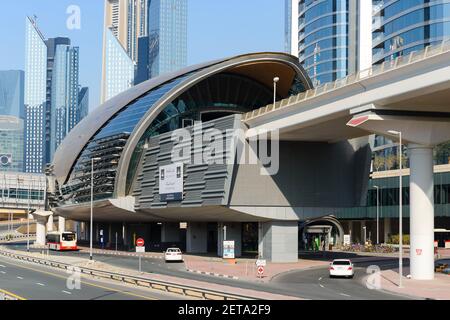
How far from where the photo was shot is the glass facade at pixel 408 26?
350ft

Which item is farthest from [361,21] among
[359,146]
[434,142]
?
[434,142]

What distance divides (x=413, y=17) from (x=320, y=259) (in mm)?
52688

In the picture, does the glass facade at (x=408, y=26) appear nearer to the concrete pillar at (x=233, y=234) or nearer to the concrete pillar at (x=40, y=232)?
the concrete pillar at (x=233, y=234)

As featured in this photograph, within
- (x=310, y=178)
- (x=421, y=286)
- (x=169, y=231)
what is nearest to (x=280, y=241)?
(x=310, y=178)

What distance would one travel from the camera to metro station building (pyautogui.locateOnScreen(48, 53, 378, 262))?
6750 centimetres

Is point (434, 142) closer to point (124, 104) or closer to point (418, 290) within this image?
point (418, 290)

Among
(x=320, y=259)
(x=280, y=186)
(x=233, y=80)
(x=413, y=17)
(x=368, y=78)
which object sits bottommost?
(x=320, y=259)

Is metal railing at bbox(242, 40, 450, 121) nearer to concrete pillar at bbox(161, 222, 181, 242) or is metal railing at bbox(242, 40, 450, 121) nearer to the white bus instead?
concrete pillar at bbox(161, 222, 181, 242)

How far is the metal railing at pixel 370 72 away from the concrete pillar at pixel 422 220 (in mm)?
6209

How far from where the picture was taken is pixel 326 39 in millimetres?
154875

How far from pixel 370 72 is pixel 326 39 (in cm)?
10998

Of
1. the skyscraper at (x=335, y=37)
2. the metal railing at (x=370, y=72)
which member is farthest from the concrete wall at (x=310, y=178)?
the skyscraper at (x=335, y=37)

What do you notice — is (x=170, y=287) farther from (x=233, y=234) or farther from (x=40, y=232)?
(x=40, y=232)

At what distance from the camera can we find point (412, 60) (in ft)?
140
